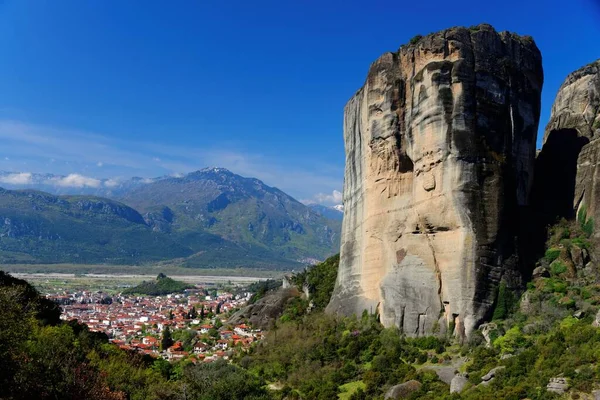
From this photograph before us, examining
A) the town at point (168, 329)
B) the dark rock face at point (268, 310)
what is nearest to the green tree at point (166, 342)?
the town at point (168, 329)

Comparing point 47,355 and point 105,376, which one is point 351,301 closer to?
point 105,376

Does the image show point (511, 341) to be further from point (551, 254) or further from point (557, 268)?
point (551, 254)

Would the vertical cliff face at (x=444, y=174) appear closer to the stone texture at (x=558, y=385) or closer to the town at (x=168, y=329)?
the stone texture at (x=558, y=385)

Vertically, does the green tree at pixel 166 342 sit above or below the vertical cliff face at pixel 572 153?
below

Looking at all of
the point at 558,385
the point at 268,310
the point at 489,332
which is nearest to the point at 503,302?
the point at 489,332

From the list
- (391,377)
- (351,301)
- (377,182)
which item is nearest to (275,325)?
(351,301)

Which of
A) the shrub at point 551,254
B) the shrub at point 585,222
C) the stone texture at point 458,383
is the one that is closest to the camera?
the stone texture at point 458,383
